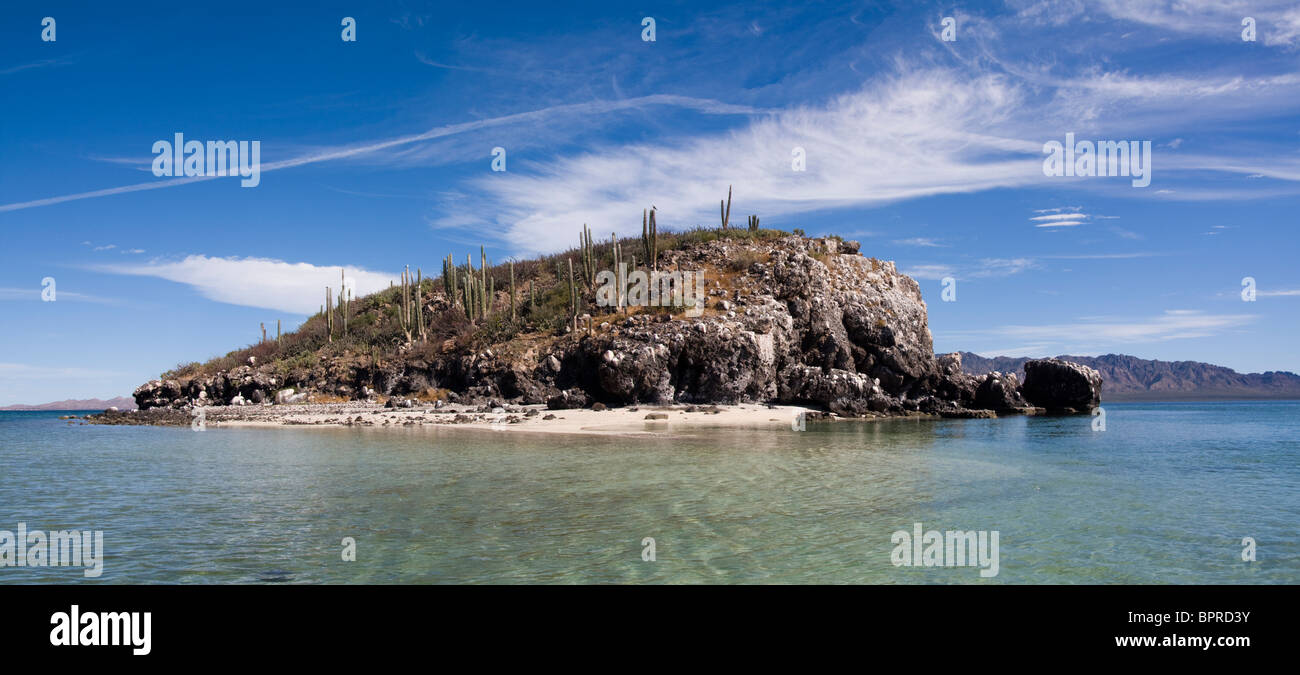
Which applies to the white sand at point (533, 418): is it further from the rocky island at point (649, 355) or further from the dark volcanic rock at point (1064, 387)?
the dark volcanic rock at point (1064, 387)

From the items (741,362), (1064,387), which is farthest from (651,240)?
(1064,387)

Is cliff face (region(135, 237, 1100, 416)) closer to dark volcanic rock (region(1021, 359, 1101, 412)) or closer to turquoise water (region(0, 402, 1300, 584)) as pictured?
dark volcanic rock (region(1021, 359, 1101, 412))

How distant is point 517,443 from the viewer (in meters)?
24.6

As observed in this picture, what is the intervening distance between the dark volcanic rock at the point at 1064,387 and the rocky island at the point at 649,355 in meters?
0.14

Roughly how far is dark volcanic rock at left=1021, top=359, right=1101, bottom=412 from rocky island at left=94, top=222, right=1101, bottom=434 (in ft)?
0.44

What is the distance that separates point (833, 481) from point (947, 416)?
33.7 m

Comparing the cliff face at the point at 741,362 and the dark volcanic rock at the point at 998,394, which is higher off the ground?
the cliff face at the point at 741,362

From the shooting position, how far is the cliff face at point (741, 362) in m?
43.0

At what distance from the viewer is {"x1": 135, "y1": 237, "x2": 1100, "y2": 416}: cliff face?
141ft

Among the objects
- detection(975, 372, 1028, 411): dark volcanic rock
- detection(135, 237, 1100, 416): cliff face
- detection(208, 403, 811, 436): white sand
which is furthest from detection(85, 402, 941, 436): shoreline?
detection(975, 372, 1028, 411): dark volcanic rock

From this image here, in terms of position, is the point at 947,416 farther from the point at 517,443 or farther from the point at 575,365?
the point at 517,443

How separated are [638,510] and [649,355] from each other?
28.7 meters

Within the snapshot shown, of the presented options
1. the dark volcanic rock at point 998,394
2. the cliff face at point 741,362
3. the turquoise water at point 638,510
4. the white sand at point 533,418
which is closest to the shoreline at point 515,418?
the white sand at point 533,418

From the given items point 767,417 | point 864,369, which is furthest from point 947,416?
point 767,417
